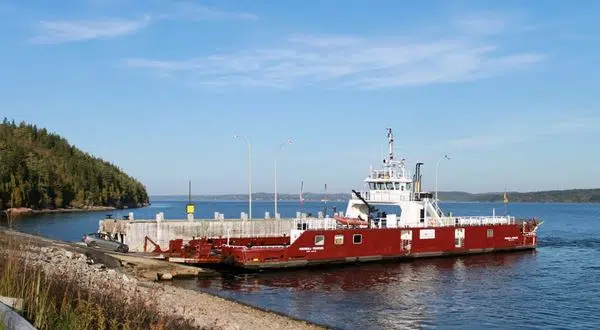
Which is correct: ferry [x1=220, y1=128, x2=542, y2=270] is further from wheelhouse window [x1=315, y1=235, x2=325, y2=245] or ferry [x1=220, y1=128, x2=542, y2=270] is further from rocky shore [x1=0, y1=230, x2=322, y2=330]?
rocky shore [x1=0, y1=230, x2=322, y2=330]

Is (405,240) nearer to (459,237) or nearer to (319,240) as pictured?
(459,237)

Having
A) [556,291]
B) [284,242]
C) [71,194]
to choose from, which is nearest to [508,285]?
[556,291]

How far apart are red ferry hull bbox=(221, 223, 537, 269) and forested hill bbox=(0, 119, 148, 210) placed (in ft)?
249

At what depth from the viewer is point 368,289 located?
31.4m

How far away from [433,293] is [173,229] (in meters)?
19.2

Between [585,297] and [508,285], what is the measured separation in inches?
186

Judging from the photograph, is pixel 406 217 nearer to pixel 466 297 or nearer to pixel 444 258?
pixel 444 258

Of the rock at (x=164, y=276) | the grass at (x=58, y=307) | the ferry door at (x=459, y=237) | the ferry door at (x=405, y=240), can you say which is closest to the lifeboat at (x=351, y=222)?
the ferry door at (x=405, y=240)

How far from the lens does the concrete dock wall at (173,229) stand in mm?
40156

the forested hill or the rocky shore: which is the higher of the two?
the forested hill

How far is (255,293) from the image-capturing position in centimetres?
2939

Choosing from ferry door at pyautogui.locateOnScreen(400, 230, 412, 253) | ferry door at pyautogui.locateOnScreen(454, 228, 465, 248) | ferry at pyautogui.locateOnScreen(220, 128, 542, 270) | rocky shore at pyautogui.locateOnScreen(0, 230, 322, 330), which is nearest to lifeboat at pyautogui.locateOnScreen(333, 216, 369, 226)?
ferry at pyautogui.locateOnScreen(220, 128, 542, 270)

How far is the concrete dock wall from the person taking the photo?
40.2 m

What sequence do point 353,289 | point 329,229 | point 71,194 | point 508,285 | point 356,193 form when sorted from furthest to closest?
point 71,194, point 356,193, point 329,229, point 508,285, point 353,289
